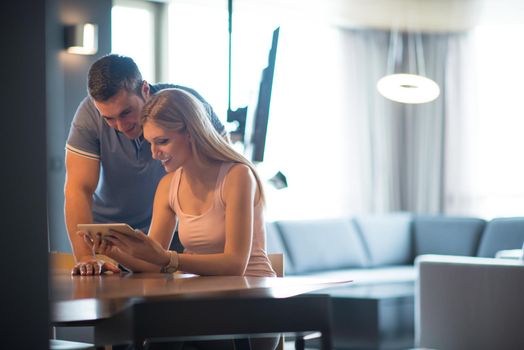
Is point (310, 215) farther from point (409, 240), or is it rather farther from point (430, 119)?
point (430, 119)

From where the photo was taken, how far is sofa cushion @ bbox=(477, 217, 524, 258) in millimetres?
6254

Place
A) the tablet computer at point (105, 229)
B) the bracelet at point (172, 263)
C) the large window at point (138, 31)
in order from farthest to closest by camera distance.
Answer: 1. the large window at point (138, 31)
2. the bracelet at point (172, 263)
3. the tablet computer at point (105, 229)

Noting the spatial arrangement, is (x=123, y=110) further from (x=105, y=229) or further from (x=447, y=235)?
(x=447, y=235)

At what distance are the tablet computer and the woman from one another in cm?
18

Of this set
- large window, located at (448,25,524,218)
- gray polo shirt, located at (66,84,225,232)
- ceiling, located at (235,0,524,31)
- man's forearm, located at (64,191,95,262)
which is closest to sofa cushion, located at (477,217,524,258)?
large window, located at (448,25,524,218)

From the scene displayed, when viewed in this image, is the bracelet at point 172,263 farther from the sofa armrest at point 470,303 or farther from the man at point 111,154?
the sofa armrest at point 470,303

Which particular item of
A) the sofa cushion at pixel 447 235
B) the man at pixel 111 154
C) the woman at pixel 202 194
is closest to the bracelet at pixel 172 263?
the woman at pixel 202 194

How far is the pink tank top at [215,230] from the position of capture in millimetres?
2502

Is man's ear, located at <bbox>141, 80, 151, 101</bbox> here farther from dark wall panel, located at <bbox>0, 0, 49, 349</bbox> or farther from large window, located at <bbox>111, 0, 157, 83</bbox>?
large window, located at <bbox>111, 0, 157, 83</bbox>

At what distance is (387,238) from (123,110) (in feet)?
13.6

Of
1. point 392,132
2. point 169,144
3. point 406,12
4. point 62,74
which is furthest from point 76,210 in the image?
point 392,132

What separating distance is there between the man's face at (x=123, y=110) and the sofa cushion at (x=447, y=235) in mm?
4168

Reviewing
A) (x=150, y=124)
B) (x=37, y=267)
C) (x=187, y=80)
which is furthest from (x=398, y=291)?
(x=37, y=267)

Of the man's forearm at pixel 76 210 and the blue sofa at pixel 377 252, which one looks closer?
the man's forearm at pixel 76 210
